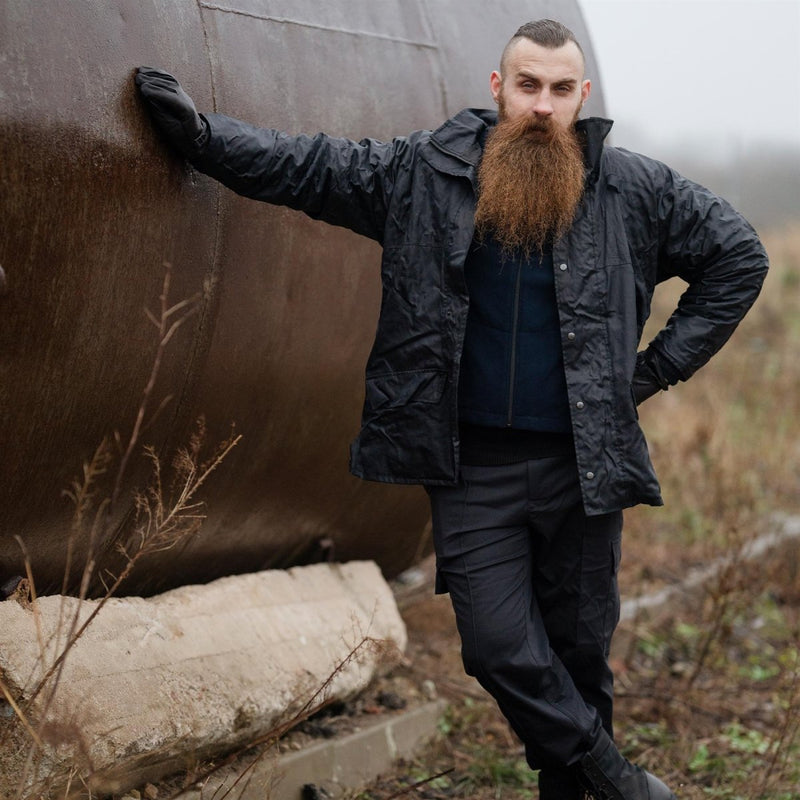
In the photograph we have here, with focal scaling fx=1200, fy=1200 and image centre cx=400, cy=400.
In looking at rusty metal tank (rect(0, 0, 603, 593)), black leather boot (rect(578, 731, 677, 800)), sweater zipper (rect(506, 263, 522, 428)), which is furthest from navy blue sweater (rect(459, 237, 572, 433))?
black leather boot (rect(578, 731, 677, 800))

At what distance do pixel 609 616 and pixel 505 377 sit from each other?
834 millimetres

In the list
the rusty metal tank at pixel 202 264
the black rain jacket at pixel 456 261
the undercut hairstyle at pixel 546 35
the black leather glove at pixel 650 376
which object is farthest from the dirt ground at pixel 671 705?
the undercut hairstyle at pixel 546 35

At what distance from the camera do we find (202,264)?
333cm

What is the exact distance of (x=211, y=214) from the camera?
10.9ft

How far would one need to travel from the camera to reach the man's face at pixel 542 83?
3.30 metres

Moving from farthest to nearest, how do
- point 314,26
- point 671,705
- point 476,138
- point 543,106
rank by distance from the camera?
1. point 671,705
2. point 314,26
3. point 476,138
4. point 543,106

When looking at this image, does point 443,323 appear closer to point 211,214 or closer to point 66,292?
point 211,214

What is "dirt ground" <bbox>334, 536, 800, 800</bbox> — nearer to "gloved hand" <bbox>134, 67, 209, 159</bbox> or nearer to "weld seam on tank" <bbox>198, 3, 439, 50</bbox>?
"gloved hand" <bbox>134, 67, 209, 159</bbox>

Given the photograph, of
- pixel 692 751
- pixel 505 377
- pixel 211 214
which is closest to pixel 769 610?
pixel 692 751

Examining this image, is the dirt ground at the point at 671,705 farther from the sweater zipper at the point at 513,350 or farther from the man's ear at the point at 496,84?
the man's ear at the point at 496,84

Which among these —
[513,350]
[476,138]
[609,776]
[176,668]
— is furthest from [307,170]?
[609,776]

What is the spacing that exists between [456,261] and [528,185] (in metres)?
0.29

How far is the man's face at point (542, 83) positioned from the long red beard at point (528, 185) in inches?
1.3

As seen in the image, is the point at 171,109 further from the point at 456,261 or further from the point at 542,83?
the point at 542,83
